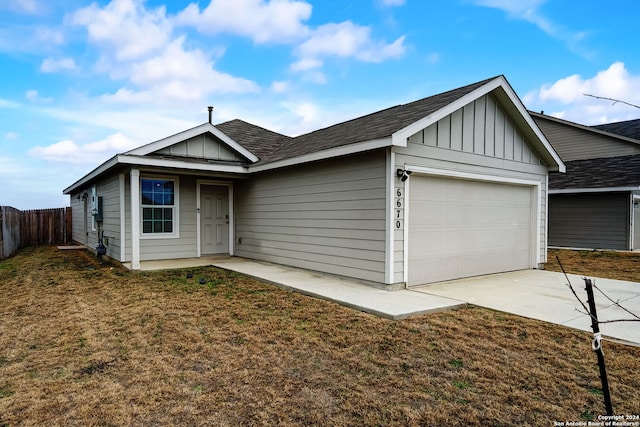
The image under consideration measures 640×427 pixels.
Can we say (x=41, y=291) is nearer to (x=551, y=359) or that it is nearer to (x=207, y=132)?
(x=207, y=132)

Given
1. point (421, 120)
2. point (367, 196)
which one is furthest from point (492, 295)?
point (421, 120)

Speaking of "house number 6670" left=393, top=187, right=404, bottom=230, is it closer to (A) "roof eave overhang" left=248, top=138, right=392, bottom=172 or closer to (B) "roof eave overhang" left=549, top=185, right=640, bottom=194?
(A) "roof eave overhang" left=248, top=138, right=392, bottom=172

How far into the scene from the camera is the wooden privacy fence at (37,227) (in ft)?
40.1

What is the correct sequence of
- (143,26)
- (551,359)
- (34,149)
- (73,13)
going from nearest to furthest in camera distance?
(551,359) → (73,13) → (143,26) → (34,149)

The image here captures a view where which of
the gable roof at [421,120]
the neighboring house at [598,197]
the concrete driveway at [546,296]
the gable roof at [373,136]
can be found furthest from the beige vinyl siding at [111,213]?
the neighboring house at [598,197]

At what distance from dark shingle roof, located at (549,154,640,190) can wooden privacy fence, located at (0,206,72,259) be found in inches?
684

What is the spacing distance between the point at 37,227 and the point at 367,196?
616 inches

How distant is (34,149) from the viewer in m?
19.3

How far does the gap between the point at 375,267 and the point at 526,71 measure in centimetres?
759

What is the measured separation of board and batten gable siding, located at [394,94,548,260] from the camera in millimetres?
6383

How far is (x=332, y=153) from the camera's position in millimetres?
6602

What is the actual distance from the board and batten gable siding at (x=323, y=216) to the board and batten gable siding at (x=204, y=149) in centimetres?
88

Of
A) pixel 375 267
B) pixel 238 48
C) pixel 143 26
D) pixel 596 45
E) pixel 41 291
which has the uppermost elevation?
pixel 238 48

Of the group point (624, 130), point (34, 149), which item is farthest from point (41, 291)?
point (624, 130)
